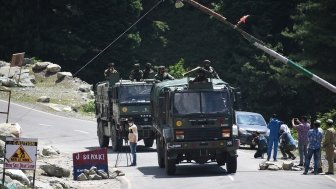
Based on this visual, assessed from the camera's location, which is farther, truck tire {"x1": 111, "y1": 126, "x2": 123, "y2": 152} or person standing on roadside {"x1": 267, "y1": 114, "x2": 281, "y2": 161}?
truck tire {"x1": 111, "y1": 126, "x2": 123, "y2": 152}

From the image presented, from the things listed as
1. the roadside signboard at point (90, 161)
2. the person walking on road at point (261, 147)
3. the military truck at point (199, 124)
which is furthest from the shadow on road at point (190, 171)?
the person walking on road at point (261, 147)

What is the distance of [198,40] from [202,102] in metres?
56.0

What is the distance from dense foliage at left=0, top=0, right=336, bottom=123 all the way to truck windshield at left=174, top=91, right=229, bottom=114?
76.2 ft

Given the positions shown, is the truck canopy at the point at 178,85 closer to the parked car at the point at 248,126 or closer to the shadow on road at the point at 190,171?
the shadow on road at the point at 190,171

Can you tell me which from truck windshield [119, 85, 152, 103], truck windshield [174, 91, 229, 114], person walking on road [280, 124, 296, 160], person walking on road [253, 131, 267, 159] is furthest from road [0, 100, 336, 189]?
truck windshield [119, 85, 152, 103]

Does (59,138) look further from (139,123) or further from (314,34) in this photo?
(314,34)

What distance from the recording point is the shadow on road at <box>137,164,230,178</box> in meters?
27.8

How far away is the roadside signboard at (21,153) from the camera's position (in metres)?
21.4

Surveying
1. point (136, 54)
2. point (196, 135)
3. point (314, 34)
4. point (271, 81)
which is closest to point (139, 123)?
point (196, 135)

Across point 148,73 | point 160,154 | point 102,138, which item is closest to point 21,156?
point 160,154

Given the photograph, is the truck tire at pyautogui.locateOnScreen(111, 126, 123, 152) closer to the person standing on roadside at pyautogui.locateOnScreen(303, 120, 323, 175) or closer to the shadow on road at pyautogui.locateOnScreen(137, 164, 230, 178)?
the shadow on road at pyautogui.locateOnScreen(137, 164, 230, 178)

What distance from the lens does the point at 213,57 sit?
78062 mm

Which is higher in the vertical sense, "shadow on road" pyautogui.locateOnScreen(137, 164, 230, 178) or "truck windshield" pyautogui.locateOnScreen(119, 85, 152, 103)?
"truck windshield" pyautogui.locateOnScreen(119, 85, 152, 103)

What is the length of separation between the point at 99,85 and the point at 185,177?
12.9m
